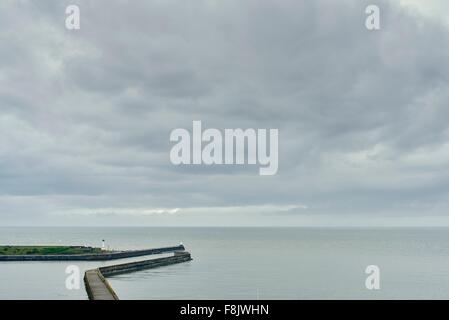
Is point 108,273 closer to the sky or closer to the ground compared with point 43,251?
closer to the ground

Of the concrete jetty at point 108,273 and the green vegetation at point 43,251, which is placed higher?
the green vegetation at point 43,251

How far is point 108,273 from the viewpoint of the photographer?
9256cm

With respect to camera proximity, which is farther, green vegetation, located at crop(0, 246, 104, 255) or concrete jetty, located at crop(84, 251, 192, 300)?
green vegetation, located at crop(0, 246, 104, 255)

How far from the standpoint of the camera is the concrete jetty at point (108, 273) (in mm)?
57969

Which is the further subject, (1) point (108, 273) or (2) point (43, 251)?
(2) point (43, 251)

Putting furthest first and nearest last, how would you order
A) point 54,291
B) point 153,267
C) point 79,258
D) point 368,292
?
point 79,258 → point 153,267 → point 368,292 → point 54,291

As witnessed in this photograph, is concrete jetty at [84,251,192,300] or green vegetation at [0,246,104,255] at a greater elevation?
green vegetation at [0,246,104,255]

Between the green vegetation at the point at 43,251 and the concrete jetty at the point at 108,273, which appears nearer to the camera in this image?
the concrete jetty at the point at 108,273

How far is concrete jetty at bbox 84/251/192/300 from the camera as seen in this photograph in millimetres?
57969
